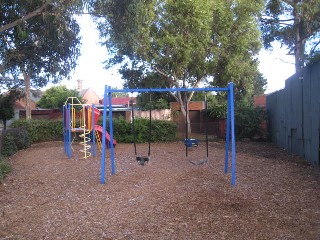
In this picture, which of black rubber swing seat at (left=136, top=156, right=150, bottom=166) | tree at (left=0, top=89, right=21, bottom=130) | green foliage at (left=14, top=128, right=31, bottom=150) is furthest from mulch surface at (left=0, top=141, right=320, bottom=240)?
tree at (left=0, top=89, right=21, bottom=130)

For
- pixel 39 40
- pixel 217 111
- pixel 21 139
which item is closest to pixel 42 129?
pixel 21 139

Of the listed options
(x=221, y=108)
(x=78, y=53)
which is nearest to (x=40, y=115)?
(x=221, y=108)

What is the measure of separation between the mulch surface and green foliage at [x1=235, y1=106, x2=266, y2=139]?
26.8 ft

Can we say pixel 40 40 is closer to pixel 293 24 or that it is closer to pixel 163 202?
pixel 163 202

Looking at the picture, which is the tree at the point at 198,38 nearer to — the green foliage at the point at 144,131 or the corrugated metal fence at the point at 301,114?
the green foliage at the point at 144,131

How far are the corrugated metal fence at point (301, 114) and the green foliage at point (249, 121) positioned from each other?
94.7 inches

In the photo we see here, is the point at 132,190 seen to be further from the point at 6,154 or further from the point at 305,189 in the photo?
the point at 6,154

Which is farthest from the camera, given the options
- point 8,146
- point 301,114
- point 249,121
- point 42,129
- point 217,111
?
point 217,111

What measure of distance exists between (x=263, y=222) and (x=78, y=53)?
865 cm

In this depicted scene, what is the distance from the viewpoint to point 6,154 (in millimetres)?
13047

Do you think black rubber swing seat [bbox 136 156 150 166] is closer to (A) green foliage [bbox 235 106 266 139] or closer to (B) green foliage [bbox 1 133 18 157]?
(B) green foliage [bbox 1 133 18 157]

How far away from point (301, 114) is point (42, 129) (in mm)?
12497

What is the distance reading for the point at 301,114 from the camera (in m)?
11.0

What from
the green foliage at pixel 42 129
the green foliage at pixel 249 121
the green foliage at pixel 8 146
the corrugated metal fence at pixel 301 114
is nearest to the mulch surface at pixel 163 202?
the corrugated metal fence at pixel 301 114
